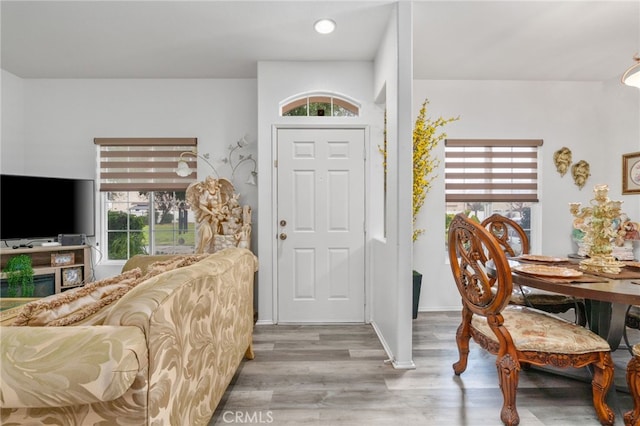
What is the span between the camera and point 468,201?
12.5 ft

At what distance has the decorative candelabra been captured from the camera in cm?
196

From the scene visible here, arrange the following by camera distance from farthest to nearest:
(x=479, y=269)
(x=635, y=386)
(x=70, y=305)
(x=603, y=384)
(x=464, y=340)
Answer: (x=464, y=340) → (x=479, y=269) → (x=603, y=384) → (x=635, y=386) → (x=70, y=305)

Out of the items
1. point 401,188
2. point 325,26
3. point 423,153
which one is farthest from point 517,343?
point 325,26

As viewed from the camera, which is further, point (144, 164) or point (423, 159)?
point (144, 164)

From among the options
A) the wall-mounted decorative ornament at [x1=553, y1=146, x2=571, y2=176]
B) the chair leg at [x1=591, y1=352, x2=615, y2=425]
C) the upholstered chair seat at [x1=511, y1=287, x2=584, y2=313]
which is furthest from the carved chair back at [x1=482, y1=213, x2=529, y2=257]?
the wall-mounted decorative ornament at [x1=553, y1=146, x2=571, y2=176]

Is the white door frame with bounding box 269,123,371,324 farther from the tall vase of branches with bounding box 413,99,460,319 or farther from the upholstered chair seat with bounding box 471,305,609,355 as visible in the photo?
the upholstered chair seat with bounding box 471,305,609,355

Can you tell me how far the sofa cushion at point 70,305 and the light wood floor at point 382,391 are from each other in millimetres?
1015

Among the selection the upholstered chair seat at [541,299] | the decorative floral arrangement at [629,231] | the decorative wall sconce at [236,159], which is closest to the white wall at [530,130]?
the decorative floral arrangement at [629,231]

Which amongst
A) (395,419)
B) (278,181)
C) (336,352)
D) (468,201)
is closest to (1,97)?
(278,181)

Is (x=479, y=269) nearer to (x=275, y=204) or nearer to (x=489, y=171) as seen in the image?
(x=275, y=204)

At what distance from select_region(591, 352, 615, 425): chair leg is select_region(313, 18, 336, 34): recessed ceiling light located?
9.66 feet

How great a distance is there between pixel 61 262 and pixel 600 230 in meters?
4.83

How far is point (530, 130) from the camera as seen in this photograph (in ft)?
12.5

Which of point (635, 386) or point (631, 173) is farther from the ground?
point (631, 173)
